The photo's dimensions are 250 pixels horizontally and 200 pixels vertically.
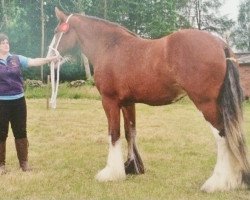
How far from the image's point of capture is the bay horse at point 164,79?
5.23 meters

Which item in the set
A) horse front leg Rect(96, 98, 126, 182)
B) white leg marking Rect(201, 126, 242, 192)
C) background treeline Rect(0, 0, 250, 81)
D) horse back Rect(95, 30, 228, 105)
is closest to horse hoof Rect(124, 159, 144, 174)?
horse front leg Rect(96, 98, 126, 182)

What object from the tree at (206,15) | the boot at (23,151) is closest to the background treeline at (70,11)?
the tree at (206,15)

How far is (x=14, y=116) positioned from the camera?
261 inches

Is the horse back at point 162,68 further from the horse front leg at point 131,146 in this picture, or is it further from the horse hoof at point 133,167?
the horse hoof at point 133,167

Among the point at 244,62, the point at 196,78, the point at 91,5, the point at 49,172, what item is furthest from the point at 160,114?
the point at 91,5

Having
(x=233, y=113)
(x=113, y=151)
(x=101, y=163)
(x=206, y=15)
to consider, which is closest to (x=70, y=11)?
(x=206, y=15)

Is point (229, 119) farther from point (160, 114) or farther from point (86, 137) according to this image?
point (160, 114)

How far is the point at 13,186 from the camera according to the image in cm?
586

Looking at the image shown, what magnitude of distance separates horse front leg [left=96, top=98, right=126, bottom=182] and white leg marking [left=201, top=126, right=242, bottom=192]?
4.27ft

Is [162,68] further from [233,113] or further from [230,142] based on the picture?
[230,142]

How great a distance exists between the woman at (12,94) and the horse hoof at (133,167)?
5.15 feet

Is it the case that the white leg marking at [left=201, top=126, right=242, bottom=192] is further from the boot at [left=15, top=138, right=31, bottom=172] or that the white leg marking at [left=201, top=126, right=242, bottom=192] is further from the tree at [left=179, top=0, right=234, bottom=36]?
the tree at [left=179, top=0, right=234, bottom=36]

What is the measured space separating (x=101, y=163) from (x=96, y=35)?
218cm

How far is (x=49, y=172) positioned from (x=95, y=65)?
176cm
